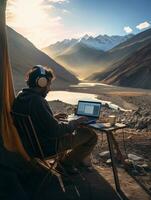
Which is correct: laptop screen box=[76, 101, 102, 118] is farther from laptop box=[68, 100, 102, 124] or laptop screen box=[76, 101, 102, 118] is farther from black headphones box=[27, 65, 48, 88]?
black headphones box=[27, 65, 48, 88]

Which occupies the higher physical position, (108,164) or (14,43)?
(14,43)

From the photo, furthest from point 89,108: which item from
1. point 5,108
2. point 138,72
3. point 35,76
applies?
point 138,72

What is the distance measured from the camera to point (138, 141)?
10.3m

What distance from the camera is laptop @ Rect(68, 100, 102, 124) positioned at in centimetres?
665

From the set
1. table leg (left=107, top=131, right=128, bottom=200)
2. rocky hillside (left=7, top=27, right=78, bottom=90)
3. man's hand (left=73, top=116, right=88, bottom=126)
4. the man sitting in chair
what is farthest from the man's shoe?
rocky hillside (left=7, top=27, right=78, bottom=90)

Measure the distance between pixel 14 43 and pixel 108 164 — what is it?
3486 inches

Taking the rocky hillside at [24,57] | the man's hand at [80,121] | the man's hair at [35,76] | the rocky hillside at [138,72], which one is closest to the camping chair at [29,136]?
the man's hair at [35,76]

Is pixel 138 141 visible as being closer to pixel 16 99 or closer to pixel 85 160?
pixel 85 160

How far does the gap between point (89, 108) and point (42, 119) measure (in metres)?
1.18

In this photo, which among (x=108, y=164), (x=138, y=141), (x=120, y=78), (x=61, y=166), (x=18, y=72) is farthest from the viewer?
(x=120, y=78)

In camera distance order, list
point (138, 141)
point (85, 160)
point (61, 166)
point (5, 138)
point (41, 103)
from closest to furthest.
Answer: point (41, 103), point (5, 138), point (61, 166), point (85, 160), point (138, 141)

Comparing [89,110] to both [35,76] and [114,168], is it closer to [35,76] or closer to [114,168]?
[114,168]

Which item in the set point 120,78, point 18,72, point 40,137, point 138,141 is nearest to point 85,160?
point 40,137

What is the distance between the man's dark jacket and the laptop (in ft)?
2.26
